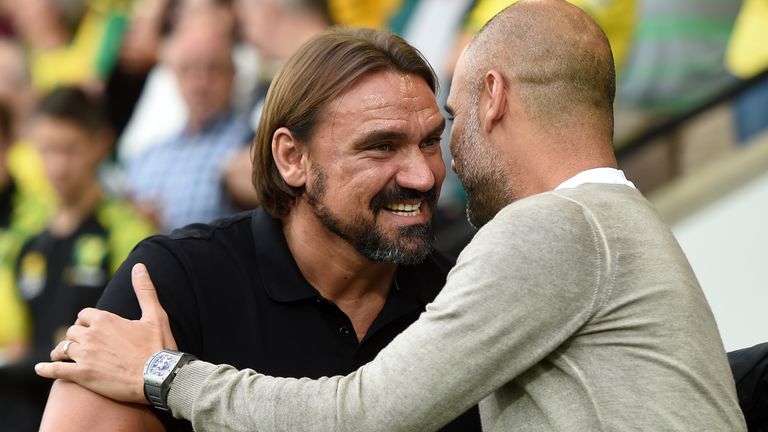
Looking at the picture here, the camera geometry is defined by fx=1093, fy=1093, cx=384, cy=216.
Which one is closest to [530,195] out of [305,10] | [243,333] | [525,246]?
[525,246]

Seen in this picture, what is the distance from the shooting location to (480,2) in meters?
4.23

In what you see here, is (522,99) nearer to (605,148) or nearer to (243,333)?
(605,148)

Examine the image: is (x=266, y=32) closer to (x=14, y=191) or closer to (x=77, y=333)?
(x=14, y=191)

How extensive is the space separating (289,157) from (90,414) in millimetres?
668

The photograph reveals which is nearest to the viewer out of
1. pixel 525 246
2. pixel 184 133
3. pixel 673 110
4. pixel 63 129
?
pixel 525 246

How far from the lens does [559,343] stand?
1.71 m

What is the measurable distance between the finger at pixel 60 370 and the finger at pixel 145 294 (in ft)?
0.51

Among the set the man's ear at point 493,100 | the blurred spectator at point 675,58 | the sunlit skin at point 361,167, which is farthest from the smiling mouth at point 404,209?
the blurred spectator at point 675,58

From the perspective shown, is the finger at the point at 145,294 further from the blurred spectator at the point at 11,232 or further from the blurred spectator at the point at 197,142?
the blurred spectator at the point at 11,232

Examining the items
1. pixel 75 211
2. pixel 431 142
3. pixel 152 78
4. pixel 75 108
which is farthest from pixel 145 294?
pixel 75 108

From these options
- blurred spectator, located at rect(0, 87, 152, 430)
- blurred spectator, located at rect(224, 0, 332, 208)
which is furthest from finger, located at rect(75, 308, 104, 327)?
blurred spectator, located at rect(0, 87, 152, 430)

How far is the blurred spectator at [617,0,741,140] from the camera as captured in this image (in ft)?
13.4

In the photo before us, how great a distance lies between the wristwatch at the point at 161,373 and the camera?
6.17 feet

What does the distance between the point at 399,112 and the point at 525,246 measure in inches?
22.7
